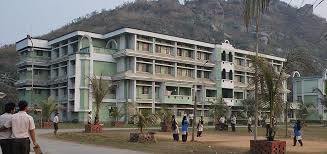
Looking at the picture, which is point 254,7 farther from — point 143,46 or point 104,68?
point 143,46

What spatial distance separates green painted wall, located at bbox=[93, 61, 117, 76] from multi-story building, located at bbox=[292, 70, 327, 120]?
114ft

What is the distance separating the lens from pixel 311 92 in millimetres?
82938

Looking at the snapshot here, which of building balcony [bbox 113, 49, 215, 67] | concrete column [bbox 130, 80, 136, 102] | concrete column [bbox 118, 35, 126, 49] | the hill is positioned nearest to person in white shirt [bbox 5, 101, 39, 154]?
concrete column [bbox 130, 80, 136, 102]

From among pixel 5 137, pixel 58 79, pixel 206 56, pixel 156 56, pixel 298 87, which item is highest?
pixel 206 56

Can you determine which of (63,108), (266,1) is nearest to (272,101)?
(266,1)

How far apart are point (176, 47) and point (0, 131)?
5667cm

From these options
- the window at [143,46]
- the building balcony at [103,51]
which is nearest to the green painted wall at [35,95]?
the building balcony at [103,51]

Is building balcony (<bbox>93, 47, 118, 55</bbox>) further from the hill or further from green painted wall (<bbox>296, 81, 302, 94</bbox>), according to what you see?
the hill

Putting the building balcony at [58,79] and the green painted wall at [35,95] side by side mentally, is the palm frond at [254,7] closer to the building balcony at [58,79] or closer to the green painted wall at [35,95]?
the building balcony at [58,79]

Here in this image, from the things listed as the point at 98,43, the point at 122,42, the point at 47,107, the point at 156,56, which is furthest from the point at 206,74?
the point at 47,107

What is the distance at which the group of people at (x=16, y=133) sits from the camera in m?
A: 8.70

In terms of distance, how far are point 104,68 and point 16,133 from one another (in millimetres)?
51779

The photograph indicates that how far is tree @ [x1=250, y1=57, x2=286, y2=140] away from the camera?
1880cm

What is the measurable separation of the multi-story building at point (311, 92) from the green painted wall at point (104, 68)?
3463cm
